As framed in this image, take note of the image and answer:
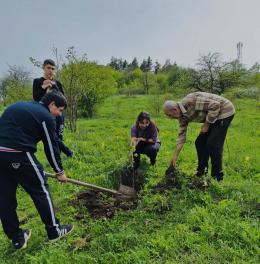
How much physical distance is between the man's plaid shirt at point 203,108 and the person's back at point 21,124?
7.34 ft

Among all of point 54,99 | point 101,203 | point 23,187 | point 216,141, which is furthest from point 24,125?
point 216,141

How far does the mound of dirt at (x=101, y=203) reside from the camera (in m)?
4.78

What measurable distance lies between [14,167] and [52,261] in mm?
1107

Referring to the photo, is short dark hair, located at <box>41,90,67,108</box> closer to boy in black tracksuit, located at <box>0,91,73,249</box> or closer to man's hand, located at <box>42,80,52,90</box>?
boy in black tracksuit, located at <box>0,91,73,249</box>

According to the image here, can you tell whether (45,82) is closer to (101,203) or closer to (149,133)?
(149,133)

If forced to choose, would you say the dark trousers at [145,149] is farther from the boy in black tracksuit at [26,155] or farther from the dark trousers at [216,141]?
the boy in black tracksuit at [26,155]

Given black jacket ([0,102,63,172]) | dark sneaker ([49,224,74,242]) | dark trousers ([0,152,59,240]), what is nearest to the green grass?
dark sneaker ([49,224,74,242])

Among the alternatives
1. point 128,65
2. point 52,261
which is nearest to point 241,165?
point 52,261

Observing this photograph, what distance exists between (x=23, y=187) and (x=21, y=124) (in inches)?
30.4

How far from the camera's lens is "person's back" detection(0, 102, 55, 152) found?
3732mm

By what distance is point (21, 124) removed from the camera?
3744 millimetres

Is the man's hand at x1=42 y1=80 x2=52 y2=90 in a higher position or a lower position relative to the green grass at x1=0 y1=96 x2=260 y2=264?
higher

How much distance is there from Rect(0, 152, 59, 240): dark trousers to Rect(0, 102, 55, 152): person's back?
0.13m

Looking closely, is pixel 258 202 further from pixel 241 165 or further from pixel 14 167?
pixel 14 167
